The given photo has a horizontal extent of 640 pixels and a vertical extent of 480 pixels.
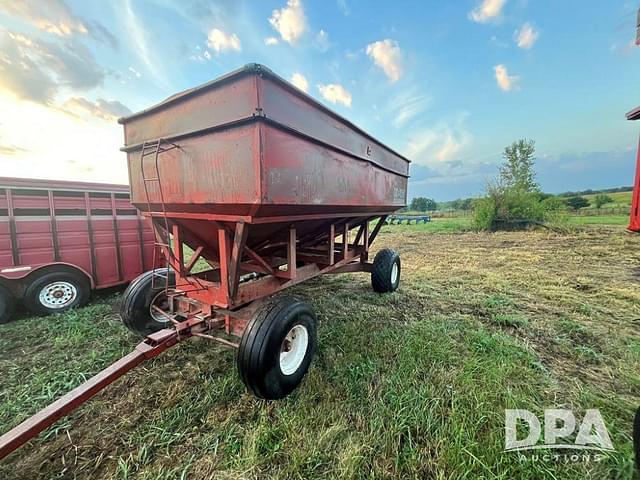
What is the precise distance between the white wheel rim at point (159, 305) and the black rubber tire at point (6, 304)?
222 cm

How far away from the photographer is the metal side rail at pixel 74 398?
4.25 ft

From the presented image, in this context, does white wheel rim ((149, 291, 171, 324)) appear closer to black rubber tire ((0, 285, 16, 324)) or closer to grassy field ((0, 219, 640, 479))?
grassy field ((0, 219, 640, 479))

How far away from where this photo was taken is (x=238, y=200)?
1959 mm

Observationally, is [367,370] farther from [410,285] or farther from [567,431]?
[410,285]

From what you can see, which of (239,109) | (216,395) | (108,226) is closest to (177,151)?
(239,109)

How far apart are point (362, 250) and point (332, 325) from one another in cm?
193

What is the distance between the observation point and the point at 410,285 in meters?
5.32

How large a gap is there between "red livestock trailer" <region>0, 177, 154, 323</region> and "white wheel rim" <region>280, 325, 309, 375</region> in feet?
12.2

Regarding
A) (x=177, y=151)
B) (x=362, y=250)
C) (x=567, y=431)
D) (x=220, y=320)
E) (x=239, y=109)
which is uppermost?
(x=239, y=109)

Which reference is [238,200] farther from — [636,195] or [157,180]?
[636,195]

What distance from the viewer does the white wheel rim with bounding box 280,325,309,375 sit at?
7.50ft

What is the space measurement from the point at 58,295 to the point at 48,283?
23 cm

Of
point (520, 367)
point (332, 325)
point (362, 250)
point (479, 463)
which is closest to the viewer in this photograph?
point (479, 463)

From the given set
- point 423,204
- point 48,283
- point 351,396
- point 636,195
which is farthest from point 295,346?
point 423,204
